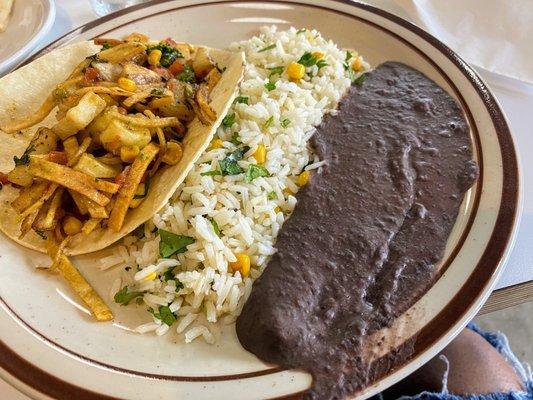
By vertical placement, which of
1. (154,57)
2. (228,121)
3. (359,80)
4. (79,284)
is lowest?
(79,284)

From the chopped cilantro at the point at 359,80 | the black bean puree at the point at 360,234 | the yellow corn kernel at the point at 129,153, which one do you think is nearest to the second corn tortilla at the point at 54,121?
the yellow corn kernel at the point at 129,153

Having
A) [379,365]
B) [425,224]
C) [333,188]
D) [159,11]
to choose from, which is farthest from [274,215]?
[159,11]

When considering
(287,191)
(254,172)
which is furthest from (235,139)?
(287,191)

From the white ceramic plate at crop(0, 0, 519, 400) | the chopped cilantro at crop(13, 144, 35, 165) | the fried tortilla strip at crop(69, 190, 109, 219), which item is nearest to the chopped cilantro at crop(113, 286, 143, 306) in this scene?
the white ceramic plate at crop(0, 0, 519, 400)

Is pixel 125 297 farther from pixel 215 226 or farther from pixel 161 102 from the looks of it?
pixel 161 102

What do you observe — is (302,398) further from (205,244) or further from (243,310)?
(205,244)

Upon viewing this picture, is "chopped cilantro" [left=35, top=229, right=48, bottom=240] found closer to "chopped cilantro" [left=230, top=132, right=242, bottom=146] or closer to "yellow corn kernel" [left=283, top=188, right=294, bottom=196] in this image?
"chopped cilantro" [left=230, top=132, right=242, bottom=146]
